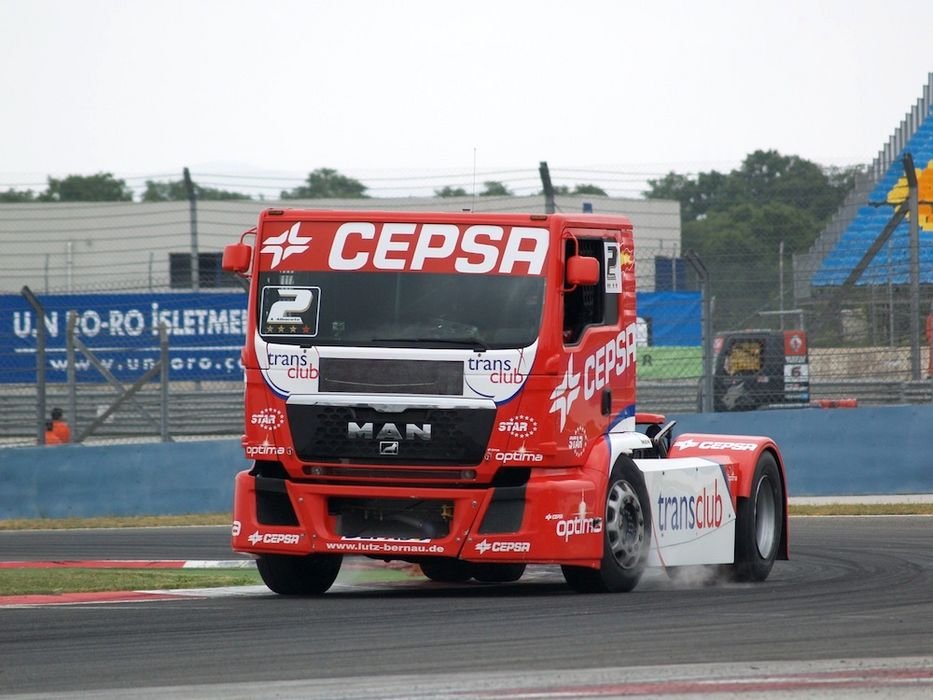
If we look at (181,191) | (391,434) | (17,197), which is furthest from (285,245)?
(17,197)

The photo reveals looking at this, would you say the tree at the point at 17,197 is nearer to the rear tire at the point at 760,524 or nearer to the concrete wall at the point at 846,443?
the concrete wall at the point at 846,443

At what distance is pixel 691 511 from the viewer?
10758 millimetres

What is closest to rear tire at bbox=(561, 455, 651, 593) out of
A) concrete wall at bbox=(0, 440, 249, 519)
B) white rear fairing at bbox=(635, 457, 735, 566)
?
white rear fairing at bbox=(635, 457, 735, 566)

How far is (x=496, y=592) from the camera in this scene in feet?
33.8

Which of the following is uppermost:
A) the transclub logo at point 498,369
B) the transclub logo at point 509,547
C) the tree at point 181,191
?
the tree at point 181,191

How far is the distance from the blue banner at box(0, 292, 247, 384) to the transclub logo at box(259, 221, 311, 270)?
1152 cm

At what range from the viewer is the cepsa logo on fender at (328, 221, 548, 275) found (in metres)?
9.70

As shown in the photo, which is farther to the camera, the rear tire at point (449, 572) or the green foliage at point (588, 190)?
the green foliage at point (588, 190)

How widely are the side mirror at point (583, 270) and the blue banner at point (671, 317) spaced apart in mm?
8534

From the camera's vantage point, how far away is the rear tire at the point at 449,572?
1125 cm

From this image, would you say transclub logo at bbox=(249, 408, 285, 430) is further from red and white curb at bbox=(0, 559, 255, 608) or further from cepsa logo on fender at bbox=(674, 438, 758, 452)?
cepsa logo on fender at bbox=(674, 438, 758, 452)

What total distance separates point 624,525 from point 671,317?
851 cm

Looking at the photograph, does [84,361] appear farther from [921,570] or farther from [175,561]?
[921,570]

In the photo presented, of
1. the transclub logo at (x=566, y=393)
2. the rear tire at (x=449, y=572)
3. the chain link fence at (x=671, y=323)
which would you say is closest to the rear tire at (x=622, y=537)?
the transclub logo at (x=566, y=393)
